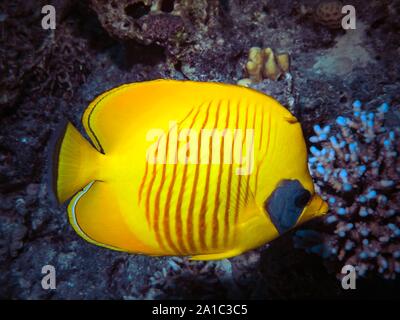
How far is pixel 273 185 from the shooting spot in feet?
2.94

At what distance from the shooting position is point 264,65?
1955mm

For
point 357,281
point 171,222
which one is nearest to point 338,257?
point 357,281

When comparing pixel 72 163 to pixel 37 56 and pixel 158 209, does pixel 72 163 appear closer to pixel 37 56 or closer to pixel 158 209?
pixel 158 209

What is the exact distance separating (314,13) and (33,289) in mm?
2474

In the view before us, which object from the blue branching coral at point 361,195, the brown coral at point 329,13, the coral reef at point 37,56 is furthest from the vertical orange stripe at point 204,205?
the coral reef at point 37,56

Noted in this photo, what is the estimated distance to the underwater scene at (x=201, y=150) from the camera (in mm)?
895

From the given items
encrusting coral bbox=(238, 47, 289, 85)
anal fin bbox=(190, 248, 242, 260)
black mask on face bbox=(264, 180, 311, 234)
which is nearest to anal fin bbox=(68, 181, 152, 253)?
anal fin bbox=(190, 248, 242, 260)

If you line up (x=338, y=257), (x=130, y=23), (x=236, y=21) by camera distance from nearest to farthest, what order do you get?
(x=338, y=257) < (x=130, y=23) < (x=236, y=21)

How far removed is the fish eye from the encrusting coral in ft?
3.64

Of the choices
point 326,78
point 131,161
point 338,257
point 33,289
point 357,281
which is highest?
point 326,78

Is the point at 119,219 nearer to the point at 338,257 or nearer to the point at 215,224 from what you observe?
the point at 215,224

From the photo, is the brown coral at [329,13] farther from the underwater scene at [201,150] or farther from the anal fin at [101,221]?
the anal fin at [101,221]

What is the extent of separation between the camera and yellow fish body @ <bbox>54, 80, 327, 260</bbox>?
0.88m

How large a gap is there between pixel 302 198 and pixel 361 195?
1.00 metres
